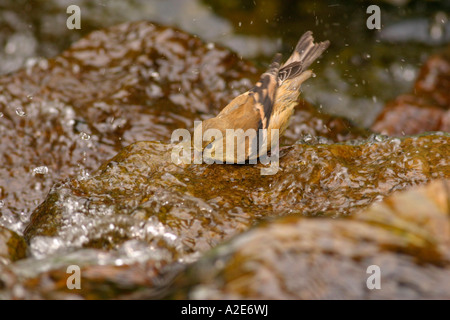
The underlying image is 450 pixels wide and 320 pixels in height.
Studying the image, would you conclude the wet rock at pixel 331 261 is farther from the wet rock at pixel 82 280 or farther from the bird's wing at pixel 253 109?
the bird's wing at pixel 253 109

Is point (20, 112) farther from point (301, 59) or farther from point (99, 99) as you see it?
point (301, 59)

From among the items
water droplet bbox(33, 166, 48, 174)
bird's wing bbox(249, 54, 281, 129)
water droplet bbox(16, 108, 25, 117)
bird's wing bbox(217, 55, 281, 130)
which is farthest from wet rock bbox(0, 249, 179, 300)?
water droplet bbox(16, 108, 25, 117)

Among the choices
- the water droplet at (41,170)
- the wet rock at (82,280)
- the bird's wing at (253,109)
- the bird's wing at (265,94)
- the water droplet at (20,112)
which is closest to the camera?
the wet rock at (82,280)

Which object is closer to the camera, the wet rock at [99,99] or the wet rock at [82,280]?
the wet rock at [82,280]

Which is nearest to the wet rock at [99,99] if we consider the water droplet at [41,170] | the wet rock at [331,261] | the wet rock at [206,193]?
the water droplet at [41,170]

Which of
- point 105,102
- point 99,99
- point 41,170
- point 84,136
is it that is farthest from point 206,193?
point 99,99

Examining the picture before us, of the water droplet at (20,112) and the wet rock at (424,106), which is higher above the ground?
the wet rock at (424,106)

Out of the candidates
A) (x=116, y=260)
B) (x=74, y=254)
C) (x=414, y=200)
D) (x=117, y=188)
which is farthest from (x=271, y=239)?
(x=117, y=188)
